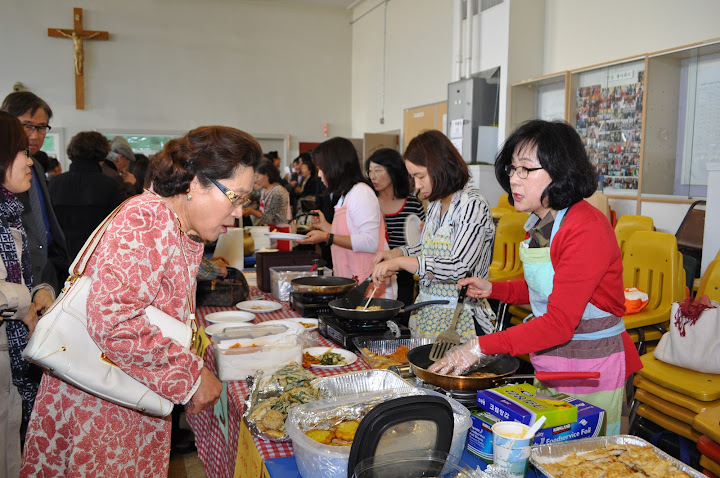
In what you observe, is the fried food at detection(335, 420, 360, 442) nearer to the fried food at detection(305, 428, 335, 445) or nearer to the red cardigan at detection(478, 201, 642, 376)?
the fried food at detection(305, 428, 335, 445)

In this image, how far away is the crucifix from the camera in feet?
30.7

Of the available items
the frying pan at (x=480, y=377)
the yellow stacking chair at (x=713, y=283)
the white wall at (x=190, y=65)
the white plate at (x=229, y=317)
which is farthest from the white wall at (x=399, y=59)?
the frying pan at (x=480, y=377)

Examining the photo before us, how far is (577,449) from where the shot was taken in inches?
48.2

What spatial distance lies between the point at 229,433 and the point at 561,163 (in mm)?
1285

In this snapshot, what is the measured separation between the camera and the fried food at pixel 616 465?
1149mm

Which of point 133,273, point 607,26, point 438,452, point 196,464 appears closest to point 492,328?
point 438,452

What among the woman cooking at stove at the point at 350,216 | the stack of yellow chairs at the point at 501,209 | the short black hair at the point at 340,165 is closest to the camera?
the woman cooking at stove at the point at 350,216

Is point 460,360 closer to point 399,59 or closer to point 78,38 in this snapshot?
point 399,59

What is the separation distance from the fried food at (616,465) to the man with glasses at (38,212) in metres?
2.27

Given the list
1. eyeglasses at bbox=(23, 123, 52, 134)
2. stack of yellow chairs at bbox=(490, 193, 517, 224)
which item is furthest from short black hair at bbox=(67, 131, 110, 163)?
stack of yellow chairs at bbox=(490, 193, 517, 224)

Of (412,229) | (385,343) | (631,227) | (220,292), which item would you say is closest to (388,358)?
(385,343)

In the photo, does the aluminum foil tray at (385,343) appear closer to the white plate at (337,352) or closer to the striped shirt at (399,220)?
the white plate at (337,352)

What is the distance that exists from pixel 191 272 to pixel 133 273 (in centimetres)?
20

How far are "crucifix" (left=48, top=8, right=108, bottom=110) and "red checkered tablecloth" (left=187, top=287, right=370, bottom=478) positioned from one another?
8.49 meters
